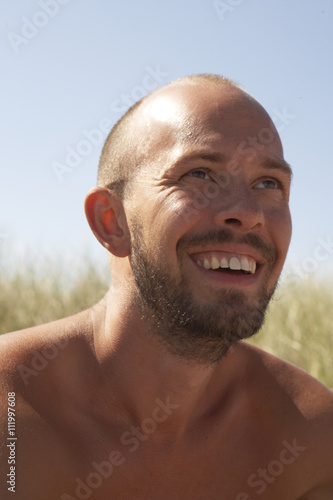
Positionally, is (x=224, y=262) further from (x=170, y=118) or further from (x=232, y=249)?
(x=170, y=118)

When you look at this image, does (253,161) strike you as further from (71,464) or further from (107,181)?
(71,464)

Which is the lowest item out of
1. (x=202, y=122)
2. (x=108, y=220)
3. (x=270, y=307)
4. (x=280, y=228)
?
(x=270, y=307)

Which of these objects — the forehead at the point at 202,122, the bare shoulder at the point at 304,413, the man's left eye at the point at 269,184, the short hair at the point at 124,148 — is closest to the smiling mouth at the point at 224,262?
the man's left eye at the point at 269,184

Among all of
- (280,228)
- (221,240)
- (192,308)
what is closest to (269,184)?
(280,228)

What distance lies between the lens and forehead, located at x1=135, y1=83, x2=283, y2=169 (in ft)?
9.07

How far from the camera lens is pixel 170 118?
2.91 meters

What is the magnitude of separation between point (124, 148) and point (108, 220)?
38cm

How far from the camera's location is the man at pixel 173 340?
103 inches

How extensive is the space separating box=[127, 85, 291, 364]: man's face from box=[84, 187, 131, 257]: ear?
0.28ft

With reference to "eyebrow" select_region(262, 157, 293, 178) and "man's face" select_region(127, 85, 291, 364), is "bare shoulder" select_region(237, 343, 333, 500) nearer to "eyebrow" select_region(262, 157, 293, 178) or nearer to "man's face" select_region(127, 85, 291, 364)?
"man's face" select_region(127, 85, 291, 364)

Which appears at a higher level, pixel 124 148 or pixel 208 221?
pixel 124 148

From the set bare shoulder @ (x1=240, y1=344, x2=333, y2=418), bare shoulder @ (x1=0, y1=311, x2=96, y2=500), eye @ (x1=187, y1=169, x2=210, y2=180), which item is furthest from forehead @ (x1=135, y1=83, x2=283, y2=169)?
bare shoulder @ (x1=240, y1=344, x2=333, y2=418)

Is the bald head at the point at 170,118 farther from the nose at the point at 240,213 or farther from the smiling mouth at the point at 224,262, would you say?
the smiling mouth at the point at 224,262

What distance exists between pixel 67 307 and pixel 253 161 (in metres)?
4.86
